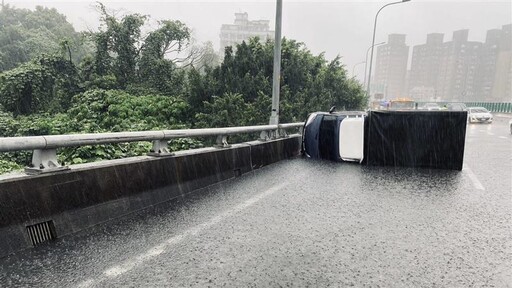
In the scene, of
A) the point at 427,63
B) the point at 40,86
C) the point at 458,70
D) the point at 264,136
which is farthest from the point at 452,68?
the point at 264,136

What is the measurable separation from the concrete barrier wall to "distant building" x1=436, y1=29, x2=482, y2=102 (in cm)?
16336

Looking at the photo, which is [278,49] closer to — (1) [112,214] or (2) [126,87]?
(1) [112,214]

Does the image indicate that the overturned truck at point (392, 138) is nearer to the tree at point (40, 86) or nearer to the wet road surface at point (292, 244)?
the wet road surface at point (292, 244)

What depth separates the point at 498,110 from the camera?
60.6 metres

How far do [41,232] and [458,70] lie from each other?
Result: 178 m

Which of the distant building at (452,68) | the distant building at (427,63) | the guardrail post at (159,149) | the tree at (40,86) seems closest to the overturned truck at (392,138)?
the guardrail post at (159,149)

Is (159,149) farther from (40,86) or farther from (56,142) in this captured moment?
(40,86)

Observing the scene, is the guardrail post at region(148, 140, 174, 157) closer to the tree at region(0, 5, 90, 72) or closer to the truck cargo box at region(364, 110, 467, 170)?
the truck cargo box at region(364, 110, 467, 170)

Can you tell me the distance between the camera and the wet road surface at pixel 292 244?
127 inches

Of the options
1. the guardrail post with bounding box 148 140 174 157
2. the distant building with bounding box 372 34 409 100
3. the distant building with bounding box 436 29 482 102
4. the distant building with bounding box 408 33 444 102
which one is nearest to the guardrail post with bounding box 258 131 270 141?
the guardrail post with bounding box 148 140 174 157

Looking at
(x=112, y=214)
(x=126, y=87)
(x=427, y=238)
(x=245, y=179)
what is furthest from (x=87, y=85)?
(x=427, y=238)

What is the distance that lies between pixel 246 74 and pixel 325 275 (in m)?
22.0

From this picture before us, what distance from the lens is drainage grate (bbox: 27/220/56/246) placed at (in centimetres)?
377

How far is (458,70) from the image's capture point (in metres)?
157
